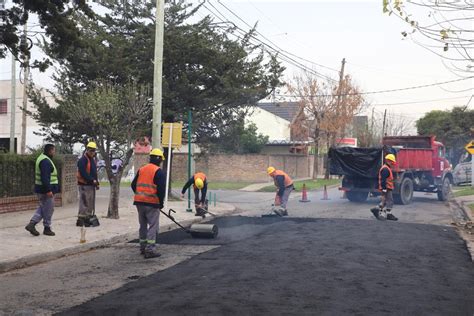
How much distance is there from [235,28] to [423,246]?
1353 cm

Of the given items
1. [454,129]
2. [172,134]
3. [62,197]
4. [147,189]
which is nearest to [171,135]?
[172,134]

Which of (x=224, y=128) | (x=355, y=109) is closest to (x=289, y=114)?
(x=355, y=109)

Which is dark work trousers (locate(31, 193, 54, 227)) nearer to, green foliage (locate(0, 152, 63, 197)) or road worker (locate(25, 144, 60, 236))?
road worker (locate(25, 144, 60, 236))

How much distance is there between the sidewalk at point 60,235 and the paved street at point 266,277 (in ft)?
0.94

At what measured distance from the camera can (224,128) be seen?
2303 centimetres

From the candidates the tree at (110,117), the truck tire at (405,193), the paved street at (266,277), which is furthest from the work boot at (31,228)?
the truck tire at (405,193)

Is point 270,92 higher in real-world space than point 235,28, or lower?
lower

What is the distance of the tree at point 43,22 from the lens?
941 cm

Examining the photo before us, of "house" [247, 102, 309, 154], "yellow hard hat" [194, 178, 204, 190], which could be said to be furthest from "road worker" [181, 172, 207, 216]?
"house" [247, 102, 309, 154]

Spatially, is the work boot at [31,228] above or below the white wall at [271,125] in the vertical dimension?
below

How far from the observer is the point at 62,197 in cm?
1631

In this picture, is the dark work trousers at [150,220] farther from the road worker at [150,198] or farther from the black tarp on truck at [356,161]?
the black tarp on truck at [356,161]

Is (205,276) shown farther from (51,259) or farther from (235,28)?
(235,28)

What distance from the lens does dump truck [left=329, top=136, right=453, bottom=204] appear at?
19484 millimetres
